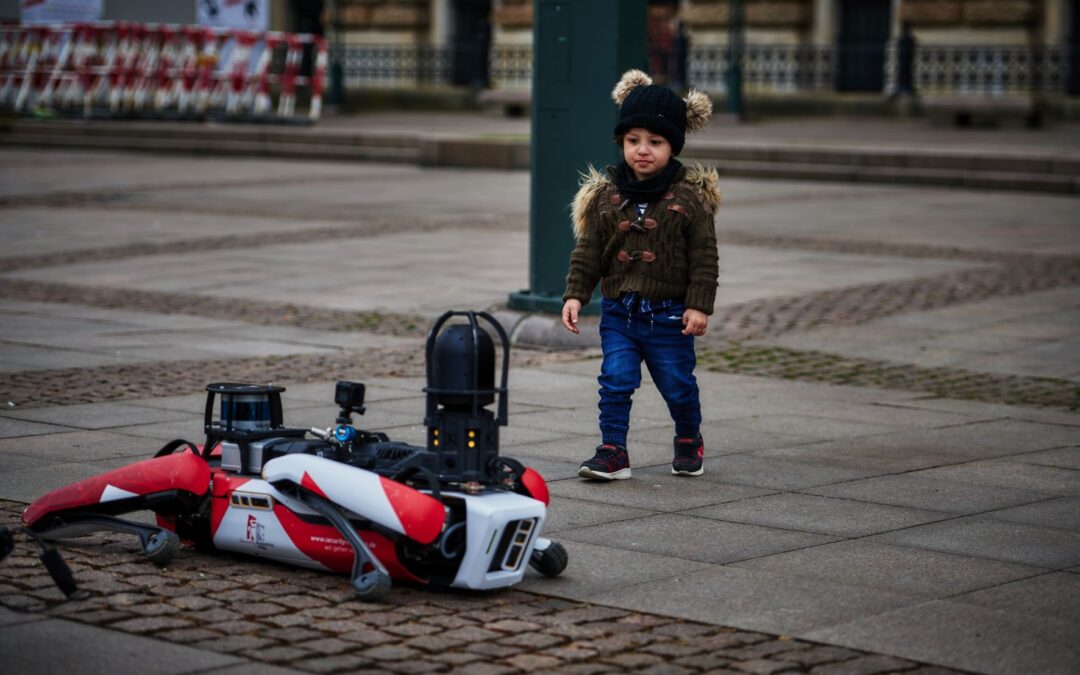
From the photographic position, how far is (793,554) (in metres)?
5.33

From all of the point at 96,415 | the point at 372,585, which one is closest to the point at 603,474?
the point at 372,585

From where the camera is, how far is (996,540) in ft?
18.2

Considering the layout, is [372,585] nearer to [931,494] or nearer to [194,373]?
[931,494]

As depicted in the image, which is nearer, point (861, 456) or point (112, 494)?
point (112, 494)

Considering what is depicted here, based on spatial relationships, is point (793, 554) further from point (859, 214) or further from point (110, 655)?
point (859, 214)

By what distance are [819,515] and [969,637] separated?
142 centimetres

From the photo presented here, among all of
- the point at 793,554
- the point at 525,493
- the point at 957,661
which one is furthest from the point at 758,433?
the point at 957,661

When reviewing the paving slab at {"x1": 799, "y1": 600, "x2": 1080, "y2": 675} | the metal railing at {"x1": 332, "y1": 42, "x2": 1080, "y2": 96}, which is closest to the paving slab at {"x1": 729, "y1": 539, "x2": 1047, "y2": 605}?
the paving slab at {"x1": 799, "y1": 600, "x2": 1080, "y2": 675}

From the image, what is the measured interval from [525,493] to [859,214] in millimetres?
12845

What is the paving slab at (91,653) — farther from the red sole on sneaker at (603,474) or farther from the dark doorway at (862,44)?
the dark doorway at (862,44)

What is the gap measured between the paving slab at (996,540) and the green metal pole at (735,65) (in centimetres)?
2558

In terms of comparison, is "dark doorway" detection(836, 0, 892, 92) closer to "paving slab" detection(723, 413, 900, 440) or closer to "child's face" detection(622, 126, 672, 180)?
"paving slab" detection(723, 413, 900, 440)

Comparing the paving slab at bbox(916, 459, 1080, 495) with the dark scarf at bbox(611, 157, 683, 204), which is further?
the paving slab at bbox(916, 459, 1080, 495)

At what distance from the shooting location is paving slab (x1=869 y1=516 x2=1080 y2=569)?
535 centimetres
